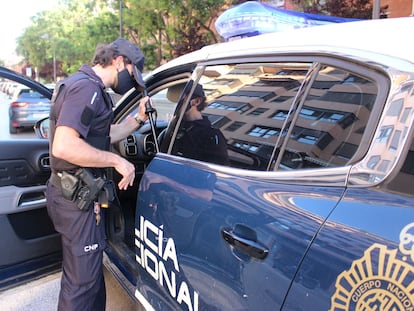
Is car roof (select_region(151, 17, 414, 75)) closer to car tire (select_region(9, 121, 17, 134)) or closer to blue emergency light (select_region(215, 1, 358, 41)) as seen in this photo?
blue emergency light (select_region(215, 1, 358, 41))

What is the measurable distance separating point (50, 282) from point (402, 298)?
259 cm

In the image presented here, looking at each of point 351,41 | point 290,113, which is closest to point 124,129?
point 290,113

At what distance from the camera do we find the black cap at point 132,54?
2069 mm

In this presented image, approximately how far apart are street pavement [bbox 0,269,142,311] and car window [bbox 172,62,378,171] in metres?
1.54

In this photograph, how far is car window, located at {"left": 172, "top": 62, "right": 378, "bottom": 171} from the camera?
1197 mm

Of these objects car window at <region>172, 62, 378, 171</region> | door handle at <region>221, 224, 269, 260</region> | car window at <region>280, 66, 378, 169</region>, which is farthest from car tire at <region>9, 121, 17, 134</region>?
car window at <region>280, 66, 378, 169</region>

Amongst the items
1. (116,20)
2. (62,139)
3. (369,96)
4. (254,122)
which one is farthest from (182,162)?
(116,20)

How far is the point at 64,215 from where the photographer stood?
197 centimetres

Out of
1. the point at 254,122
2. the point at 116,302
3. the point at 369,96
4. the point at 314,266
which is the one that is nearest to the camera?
the point at 314,266

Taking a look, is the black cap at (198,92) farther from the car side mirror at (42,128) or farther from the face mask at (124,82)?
the car side mirror at (42,128)

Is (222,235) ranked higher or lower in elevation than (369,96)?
lower

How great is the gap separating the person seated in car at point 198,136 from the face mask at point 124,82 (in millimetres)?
476

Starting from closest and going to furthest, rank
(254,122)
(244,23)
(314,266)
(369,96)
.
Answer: (314,266)
(369,96)
(254,122)
(244,23)

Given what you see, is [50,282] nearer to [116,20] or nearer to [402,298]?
[402,298]
